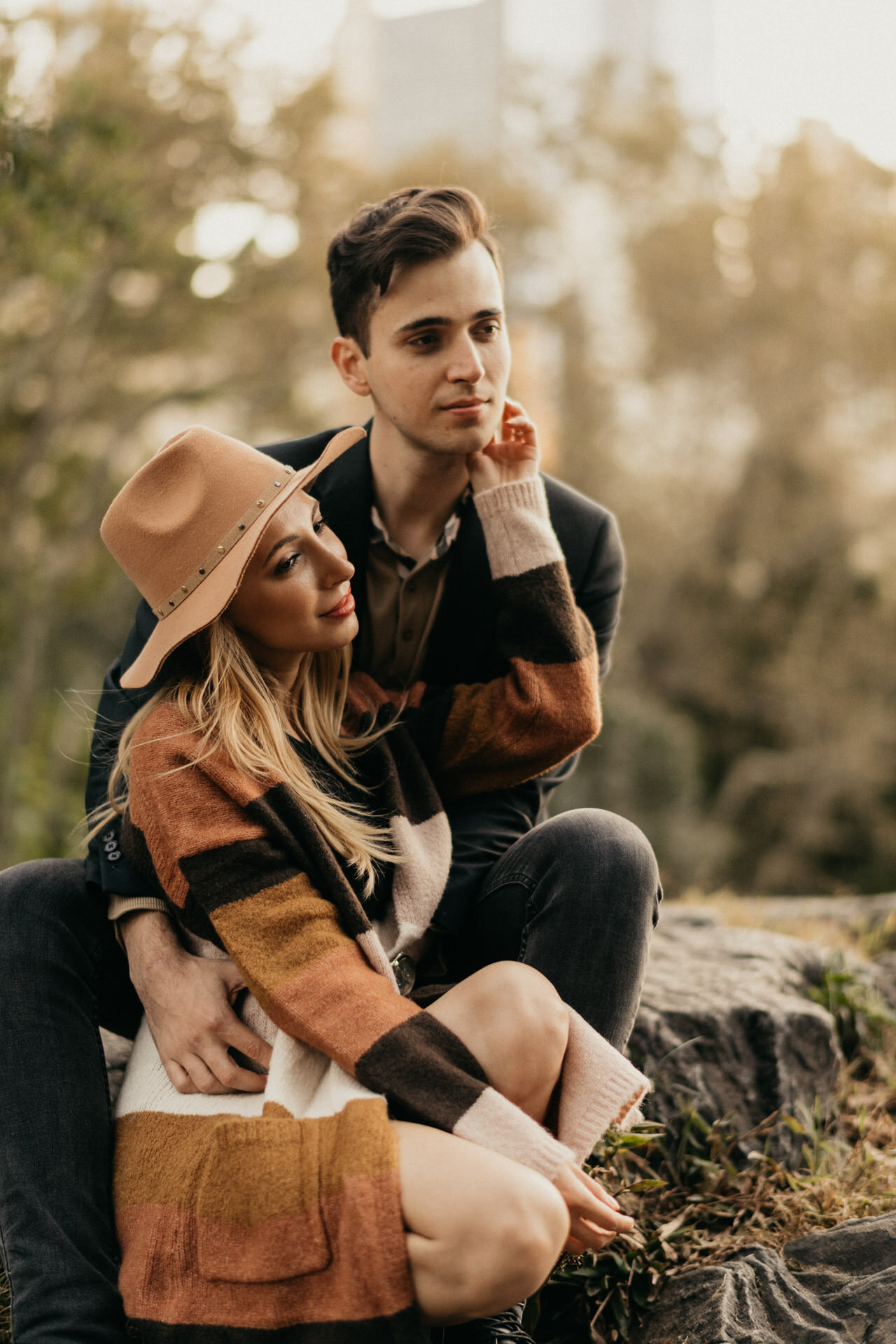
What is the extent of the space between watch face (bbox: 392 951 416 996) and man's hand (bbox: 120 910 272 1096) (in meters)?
0.26

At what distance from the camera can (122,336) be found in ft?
35.6

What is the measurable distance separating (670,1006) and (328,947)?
1.30 m

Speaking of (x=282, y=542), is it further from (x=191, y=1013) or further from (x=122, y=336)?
(x=122, y=336)

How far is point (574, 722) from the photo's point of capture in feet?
7.73

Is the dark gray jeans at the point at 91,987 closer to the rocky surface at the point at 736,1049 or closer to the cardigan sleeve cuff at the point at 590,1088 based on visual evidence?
the cardigan sleeve cuff at the point at 590,1088

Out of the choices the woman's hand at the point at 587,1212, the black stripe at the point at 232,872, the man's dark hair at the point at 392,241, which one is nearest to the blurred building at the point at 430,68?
the man's dark hair at the point at 392,241

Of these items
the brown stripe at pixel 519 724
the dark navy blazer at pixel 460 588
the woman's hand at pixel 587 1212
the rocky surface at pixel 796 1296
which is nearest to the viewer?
the woman's hand at pixel 587 1212

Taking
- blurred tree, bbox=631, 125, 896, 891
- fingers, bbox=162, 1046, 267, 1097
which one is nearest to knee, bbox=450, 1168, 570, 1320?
fingers, bbox=162, 1046, 267, 1097

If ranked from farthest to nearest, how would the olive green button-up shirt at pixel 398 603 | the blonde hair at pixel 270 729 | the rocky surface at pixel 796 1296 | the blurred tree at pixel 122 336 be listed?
the blurred tree at pixel 122 336 → the olive green button-up shirt at pixel 398 603 → the blonde hair at pixel 270 729 → the rocky surface at pixel 796 1296

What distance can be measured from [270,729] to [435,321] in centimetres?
96

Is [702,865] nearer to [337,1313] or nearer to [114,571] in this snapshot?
[114,571]

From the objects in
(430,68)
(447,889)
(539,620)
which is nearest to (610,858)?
(447,889)

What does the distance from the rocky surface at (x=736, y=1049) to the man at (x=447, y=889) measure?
0.66 metres

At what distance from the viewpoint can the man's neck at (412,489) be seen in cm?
266
